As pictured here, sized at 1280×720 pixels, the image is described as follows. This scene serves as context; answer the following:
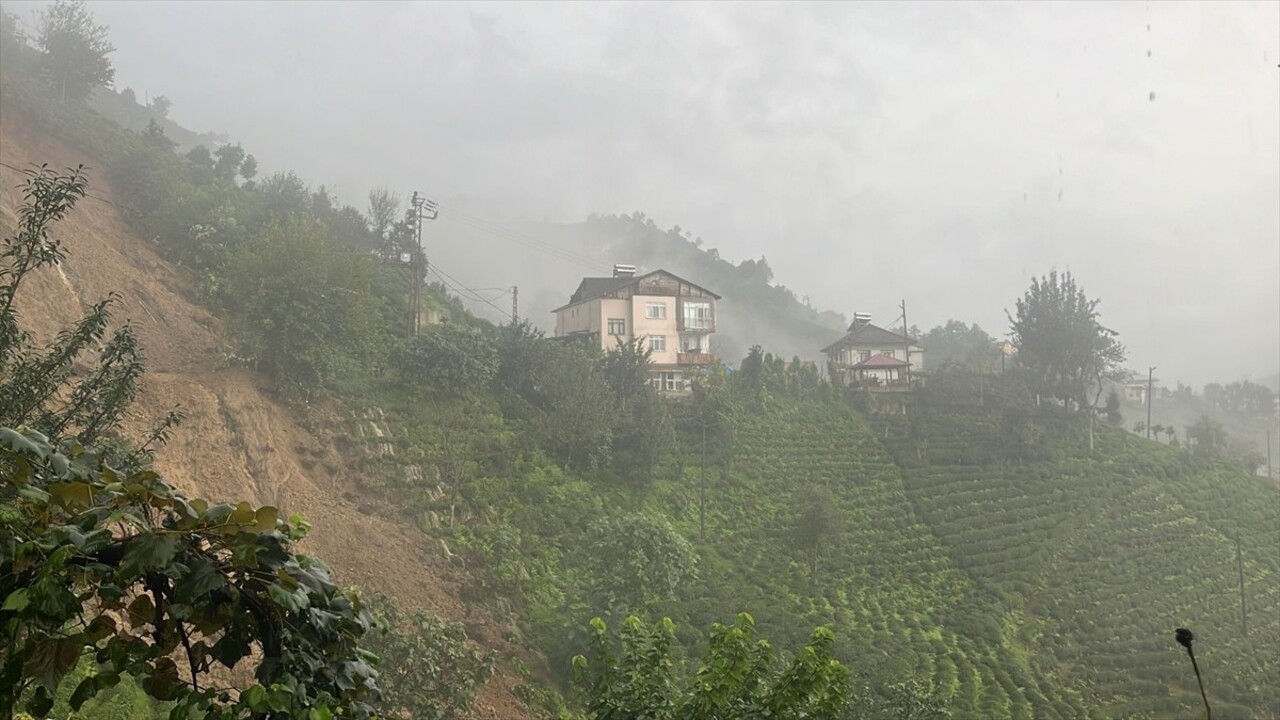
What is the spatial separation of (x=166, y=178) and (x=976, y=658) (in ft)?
112

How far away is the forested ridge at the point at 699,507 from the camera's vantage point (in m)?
18.5

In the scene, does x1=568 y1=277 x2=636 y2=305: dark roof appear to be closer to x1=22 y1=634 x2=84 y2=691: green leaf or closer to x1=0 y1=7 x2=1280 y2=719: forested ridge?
x1=0 y1=7 x2=1280 y2=719: forested ridge

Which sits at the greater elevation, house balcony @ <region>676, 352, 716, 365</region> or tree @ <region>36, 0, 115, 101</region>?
tree @ <region>36, 0, 115, 101</region>

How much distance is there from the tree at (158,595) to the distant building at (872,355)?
43.9 metres

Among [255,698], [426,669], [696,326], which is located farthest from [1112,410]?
[255,698]

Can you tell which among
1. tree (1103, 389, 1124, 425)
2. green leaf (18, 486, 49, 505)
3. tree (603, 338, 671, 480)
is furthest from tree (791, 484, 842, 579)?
tree (1103, 389, 1124, 425)

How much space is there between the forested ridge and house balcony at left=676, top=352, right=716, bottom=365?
10.4ft

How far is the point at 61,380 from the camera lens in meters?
7.18

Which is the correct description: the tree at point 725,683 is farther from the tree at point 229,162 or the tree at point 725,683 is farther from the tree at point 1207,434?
the tree at point 1207,434

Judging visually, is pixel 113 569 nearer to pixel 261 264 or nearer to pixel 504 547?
pixel 504 547

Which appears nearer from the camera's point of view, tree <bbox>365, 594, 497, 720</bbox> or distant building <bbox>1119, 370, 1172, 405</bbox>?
tree <bbox>365, 594, 497, 720</bbox>

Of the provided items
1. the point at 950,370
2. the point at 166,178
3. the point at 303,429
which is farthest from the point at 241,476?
the point at 950,370

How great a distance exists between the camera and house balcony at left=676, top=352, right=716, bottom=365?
41781 mm

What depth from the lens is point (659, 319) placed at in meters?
42.3
